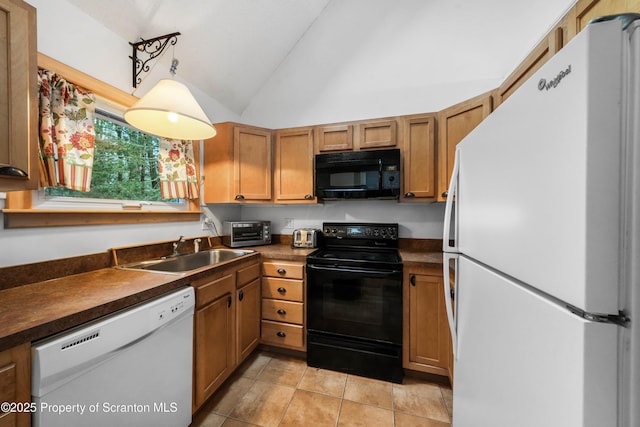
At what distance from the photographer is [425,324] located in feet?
5.62

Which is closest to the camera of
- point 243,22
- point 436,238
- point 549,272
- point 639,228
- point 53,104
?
point 639,228

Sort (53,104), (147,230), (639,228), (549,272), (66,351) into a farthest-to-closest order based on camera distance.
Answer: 1. (147,230)
2. (53,104)
3. (66,351)
4. (549,272)
5. (639,228)

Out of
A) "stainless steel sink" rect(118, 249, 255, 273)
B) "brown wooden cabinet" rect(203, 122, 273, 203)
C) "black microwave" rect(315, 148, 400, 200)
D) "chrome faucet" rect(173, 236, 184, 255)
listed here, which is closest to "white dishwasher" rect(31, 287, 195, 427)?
"stainless steel sink" rect(118, 249, 255, 273)

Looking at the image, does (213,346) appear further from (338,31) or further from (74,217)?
(338,31)

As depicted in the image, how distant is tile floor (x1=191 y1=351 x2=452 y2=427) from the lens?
142 centimetres

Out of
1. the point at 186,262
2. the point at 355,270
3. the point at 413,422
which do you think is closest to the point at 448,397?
the point at 413,422

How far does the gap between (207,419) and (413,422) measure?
1.27 meters

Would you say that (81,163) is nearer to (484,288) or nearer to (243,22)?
(243,22)

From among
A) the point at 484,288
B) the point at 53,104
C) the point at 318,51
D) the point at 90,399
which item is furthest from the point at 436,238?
the point at 53,104

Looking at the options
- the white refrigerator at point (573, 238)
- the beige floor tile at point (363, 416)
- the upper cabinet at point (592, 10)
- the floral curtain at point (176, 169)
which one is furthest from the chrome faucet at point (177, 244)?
the upper cabinet at point (592, 10)

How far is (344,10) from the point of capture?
2271 millimetres

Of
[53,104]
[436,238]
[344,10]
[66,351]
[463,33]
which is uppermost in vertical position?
[344,10]

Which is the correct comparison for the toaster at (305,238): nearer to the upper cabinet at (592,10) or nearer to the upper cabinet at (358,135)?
the upper cabinet at (358,135)

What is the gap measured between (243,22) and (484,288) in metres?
2.54
